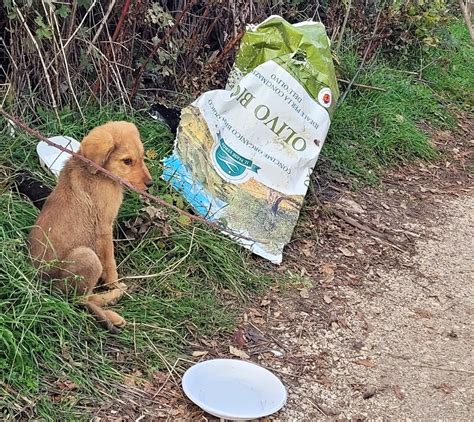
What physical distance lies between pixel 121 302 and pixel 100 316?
26 cm

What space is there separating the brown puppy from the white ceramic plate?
0.43m

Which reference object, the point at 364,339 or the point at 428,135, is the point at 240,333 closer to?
the point at 364,339

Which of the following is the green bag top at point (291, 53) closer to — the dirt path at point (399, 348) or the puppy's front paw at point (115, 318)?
the dirt path at point (399, 348)

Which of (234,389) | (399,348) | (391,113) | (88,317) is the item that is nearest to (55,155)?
(88,317)

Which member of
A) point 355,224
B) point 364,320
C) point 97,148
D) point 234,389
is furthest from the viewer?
point 355,224

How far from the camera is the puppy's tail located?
9.62 ft

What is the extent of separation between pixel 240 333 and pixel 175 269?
1.55 ft

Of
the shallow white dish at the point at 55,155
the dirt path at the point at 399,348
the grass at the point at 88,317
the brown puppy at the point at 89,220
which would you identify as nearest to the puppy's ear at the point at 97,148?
the brown puppy at the point at 89,220

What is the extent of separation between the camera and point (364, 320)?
3.61 metres

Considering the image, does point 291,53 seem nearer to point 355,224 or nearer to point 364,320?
point 355,224

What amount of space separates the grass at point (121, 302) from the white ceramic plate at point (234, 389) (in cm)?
18

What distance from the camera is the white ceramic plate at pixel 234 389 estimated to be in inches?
108

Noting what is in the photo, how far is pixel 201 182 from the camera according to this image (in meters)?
3.98

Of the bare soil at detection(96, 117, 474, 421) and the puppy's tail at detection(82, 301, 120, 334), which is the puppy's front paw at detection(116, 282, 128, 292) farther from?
the bare soil at detection(96, 117, 474, 421)
